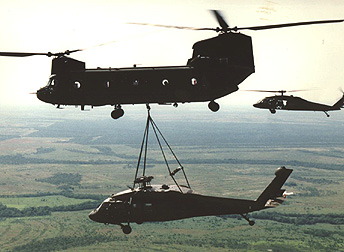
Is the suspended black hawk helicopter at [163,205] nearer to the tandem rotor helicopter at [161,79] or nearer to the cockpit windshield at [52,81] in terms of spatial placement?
the tandem rotor helicopter at [161,79]

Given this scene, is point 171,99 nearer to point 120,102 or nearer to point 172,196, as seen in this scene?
point 120,102

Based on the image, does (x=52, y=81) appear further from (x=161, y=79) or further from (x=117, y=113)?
(x=161, y=79)

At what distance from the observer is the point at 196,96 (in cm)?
2944

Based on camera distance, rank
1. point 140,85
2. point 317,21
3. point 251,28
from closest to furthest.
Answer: point 317,21, point 251,28, point 140,85

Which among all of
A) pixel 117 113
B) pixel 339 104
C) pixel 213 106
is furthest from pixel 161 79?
pixel 339 104

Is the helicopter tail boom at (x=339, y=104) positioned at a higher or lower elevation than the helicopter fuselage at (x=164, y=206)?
higher

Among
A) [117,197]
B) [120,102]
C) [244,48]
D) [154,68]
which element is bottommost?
[117,197]

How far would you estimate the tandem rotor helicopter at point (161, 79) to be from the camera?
1148 inches

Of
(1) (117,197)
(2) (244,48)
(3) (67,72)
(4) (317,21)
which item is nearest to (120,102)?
(3) (67,72)

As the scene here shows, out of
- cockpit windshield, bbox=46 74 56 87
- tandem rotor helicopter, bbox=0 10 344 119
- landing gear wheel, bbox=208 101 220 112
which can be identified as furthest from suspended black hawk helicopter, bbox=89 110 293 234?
cockpit windshield, bbox=46 74 56 87

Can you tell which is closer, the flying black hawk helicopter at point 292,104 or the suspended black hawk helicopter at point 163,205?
the suspended black hawk helicopter at point 163,205

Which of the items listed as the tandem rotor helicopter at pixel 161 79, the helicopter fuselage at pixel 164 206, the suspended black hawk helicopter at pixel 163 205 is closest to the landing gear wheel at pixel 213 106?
the tandem rotor helicopter at pixel 161 79

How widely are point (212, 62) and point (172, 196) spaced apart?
32.3 ft

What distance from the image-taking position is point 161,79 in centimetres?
2911
